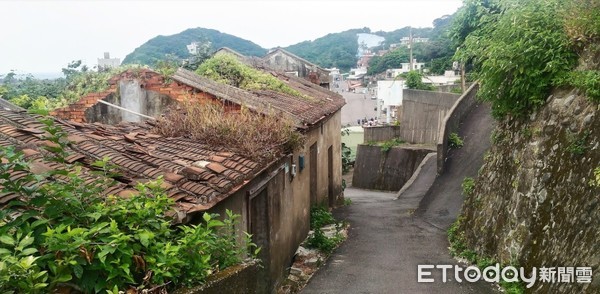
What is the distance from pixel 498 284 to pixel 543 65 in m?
3.64

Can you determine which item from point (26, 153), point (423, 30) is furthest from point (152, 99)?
point (423, 30)

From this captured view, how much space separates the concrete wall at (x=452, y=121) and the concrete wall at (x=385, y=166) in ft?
9.91

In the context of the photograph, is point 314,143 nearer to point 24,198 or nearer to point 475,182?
point 475,182

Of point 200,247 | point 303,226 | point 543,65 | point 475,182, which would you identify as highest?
point 543,65

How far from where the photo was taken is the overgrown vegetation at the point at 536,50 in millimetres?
7875

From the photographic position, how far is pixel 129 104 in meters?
10.8

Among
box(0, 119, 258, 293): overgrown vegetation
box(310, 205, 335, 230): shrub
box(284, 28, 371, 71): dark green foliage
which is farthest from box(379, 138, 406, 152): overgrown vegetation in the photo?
box(284, 28, 371, 71): dark green foliage

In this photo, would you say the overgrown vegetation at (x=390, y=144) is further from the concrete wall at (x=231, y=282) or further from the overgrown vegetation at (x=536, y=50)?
the concrete wall at (x=231, y=282)

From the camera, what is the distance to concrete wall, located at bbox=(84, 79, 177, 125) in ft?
34.9

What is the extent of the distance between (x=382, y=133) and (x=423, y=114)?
2825 mm

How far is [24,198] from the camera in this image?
3.63 meters

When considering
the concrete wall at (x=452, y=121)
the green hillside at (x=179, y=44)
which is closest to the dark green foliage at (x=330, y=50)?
the green hillside at (x=179, y=44)

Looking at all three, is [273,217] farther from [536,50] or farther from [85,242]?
[85,242]

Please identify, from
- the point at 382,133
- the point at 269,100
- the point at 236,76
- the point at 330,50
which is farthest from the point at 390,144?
the point at 330,50
